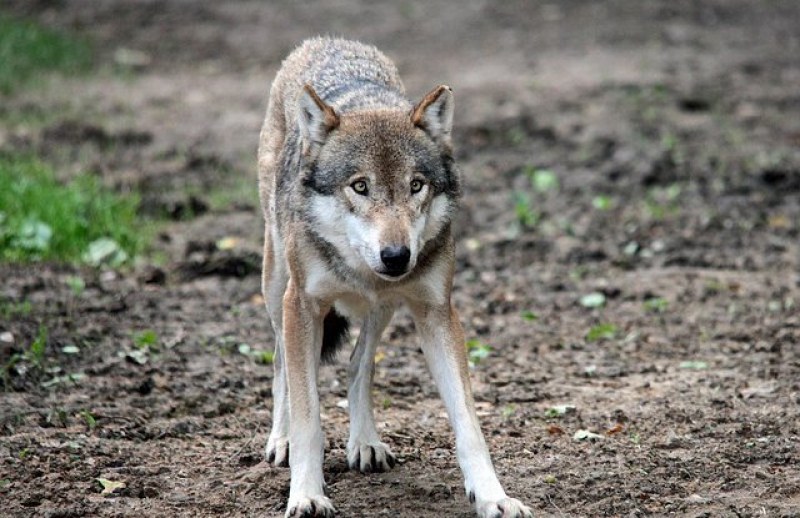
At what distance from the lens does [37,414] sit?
645 centimetres

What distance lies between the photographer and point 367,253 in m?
5.18

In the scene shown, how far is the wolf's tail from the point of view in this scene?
6.42m

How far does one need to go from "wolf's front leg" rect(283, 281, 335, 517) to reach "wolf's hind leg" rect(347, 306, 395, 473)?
43cm

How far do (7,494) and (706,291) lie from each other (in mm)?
5042

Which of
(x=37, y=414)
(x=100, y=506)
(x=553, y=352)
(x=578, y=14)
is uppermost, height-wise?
(x=578, y=14)

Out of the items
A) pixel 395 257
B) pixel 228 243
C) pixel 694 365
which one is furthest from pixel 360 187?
pixel 228 243

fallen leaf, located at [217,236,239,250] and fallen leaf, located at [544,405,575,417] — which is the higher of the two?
fallen leaf, located at [217,236,239,250]

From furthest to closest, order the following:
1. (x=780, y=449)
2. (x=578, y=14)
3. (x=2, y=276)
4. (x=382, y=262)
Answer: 1. (x=578, y=14)
2. (x=2, y=276)
3. (x=780, y=449)
4. (x=382, y=262)

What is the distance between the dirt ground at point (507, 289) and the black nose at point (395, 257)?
3.53ft

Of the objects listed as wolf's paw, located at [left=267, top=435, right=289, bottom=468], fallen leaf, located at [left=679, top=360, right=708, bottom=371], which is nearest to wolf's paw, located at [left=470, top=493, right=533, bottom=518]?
wolf's paw, located at [left=267, top=435, right=289, bottom=468]

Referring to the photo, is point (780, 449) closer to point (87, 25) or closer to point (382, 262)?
point (382, 262)

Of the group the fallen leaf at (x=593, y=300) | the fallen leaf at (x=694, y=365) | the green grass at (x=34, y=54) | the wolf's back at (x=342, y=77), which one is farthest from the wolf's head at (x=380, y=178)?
the green grass at (x=34, y=54)

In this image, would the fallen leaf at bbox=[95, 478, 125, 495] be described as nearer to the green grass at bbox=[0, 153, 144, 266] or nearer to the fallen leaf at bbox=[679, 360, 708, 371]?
the fallen leaf at bbox=[679, 360, 708, 371]

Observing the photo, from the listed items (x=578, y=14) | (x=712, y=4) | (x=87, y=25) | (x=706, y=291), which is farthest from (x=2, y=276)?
(x=712, y=4)
